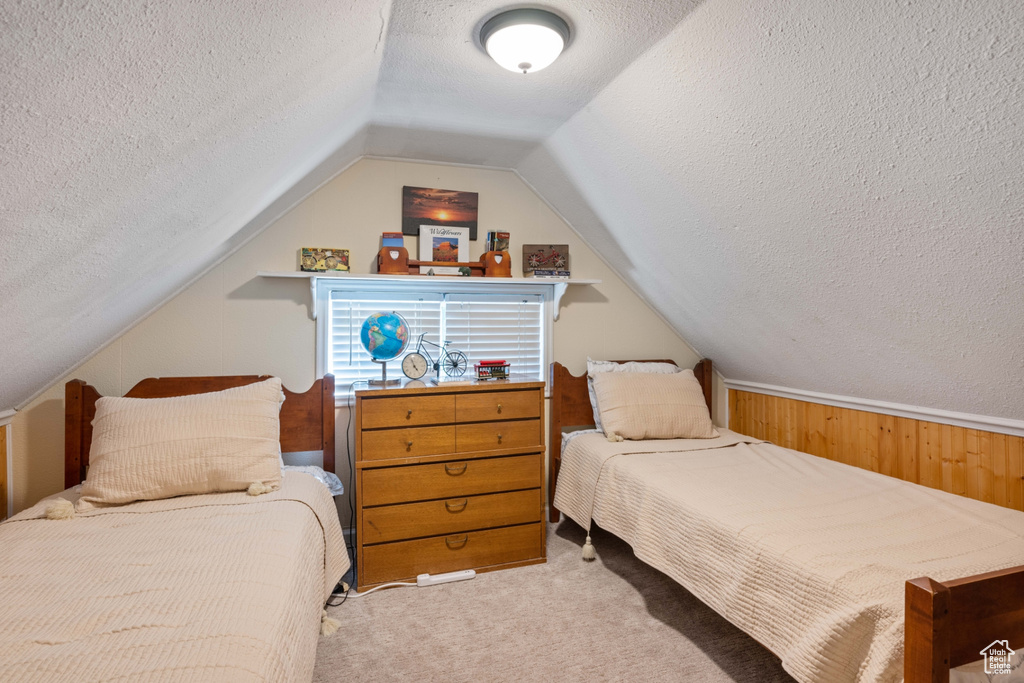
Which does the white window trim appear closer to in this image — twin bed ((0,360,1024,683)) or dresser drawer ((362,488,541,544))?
twin bed ((0,360,1024,683))

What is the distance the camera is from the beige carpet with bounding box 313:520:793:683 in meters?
1.80

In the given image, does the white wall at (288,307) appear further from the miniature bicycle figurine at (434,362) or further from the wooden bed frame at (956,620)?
the wooden bed frame at (956,620)

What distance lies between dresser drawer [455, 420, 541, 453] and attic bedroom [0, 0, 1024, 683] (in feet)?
0.05

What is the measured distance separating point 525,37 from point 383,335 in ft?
4.81

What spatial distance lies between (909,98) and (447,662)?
2163mm

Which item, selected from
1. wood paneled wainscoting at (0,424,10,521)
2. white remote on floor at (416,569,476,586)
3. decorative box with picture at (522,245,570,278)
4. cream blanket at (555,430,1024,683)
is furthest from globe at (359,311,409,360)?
wood paneled wainscoting at (0,424,10,521)

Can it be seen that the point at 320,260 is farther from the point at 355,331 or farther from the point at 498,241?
the point at 498,241

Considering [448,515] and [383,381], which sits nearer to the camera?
[448,515]

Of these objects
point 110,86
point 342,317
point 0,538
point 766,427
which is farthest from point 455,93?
point 766,427

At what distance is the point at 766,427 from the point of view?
3.16m

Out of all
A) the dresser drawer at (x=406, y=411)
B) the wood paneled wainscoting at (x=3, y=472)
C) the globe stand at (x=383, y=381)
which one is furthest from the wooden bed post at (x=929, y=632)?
the wood paneled wainscoting at (x=3, y=472)

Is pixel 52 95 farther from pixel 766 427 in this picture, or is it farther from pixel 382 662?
pixel 766 427

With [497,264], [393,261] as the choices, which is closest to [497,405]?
[497,264]

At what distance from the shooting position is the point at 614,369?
312cm
